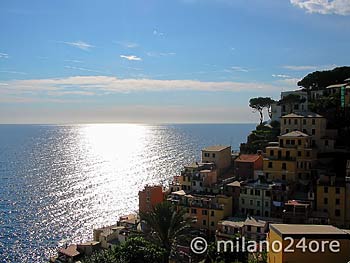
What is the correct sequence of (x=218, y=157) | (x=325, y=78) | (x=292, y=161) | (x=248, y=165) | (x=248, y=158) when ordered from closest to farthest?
(x=292, y=161) → (x=248, y=165) → (x=248, y=158) → (x=218, y=157) → (x=325, y=78)

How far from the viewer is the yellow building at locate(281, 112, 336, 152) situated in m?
61.8

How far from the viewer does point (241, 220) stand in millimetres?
52844

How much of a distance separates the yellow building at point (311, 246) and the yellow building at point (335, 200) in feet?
90.9

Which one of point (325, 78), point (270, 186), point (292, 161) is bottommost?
point (270, 186)

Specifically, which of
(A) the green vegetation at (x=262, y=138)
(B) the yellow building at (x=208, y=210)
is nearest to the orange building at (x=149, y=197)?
(B) the yellow building at (x=208, y=210)

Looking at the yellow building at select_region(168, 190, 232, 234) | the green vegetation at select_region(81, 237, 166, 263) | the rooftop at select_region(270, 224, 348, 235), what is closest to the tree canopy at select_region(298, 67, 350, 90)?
the yellow building at select_region(168, 190, 232, 234)

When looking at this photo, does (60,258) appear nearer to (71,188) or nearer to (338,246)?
(338,246)

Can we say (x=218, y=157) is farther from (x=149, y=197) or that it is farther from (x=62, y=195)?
(x=62, y=195)

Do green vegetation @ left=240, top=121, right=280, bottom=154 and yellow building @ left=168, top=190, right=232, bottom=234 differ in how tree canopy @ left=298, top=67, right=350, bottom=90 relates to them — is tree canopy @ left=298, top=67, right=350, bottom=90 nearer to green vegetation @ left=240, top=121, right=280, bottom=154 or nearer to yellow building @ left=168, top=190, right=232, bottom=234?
green vegetation @ left=240, top=121, right=280, bottom=154

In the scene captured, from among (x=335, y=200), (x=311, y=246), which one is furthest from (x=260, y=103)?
(x=311, y=246)

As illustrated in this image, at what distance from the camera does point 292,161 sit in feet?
184

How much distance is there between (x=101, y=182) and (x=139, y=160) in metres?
57.4

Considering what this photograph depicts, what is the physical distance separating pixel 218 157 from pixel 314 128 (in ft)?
56.1

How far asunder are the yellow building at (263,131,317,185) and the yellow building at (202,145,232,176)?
39.0 ft
